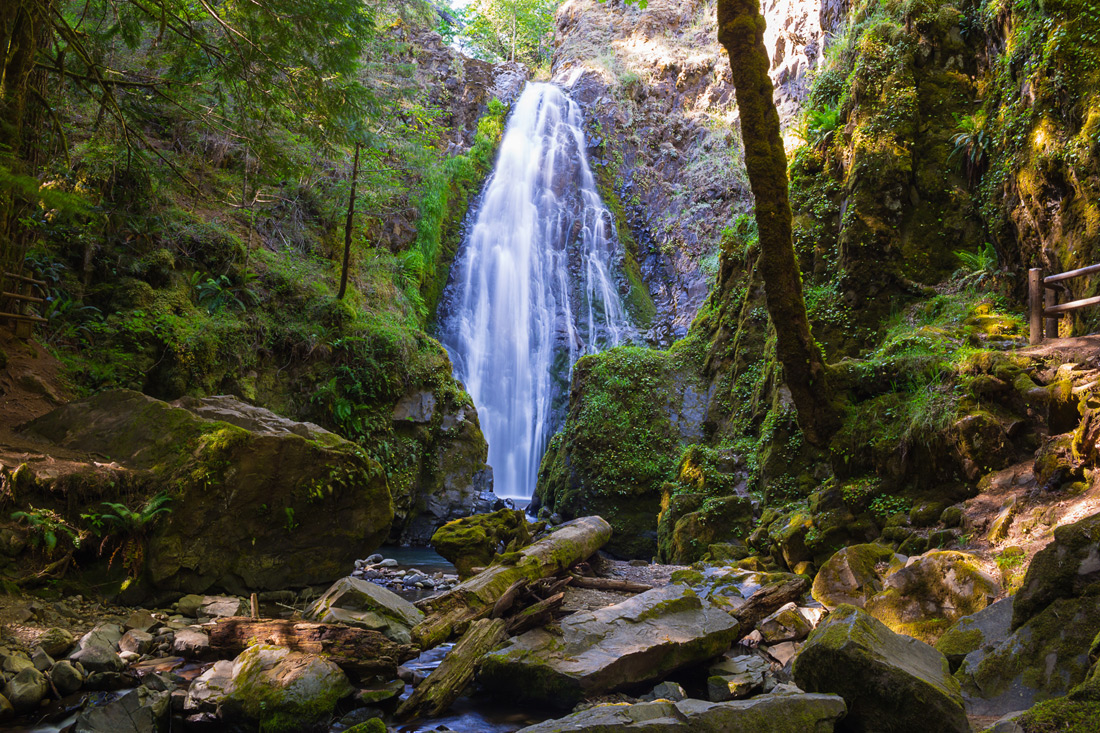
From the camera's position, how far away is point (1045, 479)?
5.10 m

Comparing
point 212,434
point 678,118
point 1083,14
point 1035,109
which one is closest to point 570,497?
point 212,434

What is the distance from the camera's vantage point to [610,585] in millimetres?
7039

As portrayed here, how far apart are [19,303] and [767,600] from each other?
31.0ft

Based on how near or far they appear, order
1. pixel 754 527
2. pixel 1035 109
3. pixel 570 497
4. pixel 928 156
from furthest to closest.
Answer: pixel 570 497 → pixel 928 156 → pixel 754 527 → pixel 1035 109

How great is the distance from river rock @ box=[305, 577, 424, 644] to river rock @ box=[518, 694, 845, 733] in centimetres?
256

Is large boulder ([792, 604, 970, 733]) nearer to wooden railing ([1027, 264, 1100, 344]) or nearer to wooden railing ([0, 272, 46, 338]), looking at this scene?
wooden railing ([1027, 264, 1100, 344])

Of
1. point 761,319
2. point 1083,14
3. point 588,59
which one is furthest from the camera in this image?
point 588,59

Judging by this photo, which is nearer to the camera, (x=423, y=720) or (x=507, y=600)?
(x=423, y=720)

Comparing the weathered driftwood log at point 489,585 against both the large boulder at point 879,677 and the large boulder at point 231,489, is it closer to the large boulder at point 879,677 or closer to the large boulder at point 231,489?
the large boulder at point 231,489

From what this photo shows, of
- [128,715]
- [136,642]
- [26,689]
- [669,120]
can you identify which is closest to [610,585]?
[136,642]

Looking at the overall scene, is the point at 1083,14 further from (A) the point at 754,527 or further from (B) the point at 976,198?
(A) the point at 754,527

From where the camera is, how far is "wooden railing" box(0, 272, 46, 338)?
701cm

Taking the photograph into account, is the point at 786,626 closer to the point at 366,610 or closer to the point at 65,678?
the point at 366,610

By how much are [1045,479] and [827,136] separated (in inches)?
315
